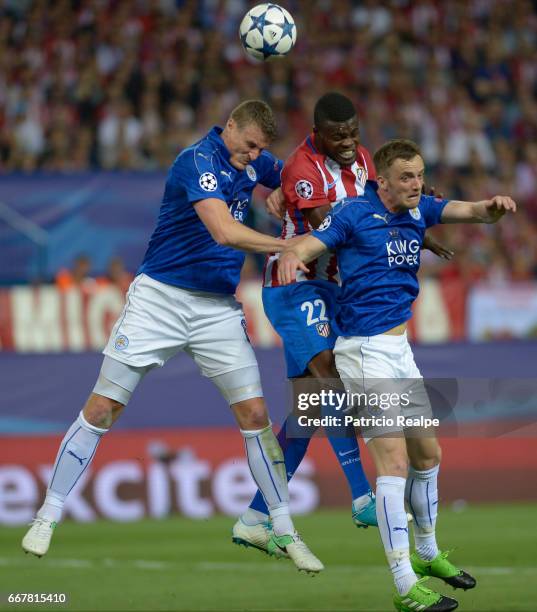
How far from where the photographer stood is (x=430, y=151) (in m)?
20.3

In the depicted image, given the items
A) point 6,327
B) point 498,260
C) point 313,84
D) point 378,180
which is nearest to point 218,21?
point 313,84

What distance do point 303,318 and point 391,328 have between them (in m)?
0.75

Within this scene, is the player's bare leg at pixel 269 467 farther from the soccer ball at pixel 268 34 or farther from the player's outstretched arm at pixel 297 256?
the soccer ball at pixel 268 34

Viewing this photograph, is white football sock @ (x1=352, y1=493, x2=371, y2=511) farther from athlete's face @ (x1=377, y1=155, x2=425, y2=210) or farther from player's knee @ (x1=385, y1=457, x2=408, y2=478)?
athlete's face @ (x1=377, y1=155, x2=425, y2=210)

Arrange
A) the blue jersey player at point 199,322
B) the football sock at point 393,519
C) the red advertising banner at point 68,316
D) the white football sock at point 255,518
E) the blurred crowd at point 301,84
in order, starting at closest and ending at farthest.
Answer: the football sock at point 393,519 → the blue jersey player at point 199,322 → the white football sock at point 255,518 → the red advertising banner at point 68,316 → the blurred crowd at point 301,84

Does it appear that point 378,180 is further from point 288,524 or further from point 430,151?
point 430,151

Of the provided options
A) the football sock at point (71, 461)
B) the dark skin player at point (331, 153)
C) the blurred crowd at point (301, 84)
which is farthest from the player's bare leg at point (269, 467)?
the blurred crowd at point (301, 84)

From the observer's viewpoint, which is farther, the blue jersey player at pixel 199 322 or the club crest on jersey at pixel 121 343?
the club crest on jersey at pixel 121 343

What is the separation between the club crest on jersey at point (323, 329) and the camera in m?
8.50

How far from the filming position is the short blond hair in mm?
8336

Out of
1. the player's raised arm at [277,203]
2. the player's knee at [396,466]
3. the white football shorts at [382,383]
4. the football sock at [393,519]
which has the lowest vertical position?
the football sock at [393,519]

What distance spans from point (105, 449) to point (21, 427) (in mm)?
944

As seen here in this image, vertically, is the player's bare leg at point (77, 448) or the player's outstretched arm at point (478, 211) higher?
the player's outstretched arm at point (478, 211)

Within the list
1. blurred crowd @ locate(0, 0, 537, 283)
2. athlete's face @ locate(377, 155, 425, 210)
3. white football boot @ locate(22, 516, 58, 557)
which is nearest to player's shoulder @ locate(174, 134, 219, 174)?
athlete's face @ locate(377, 155, 425, 210)
